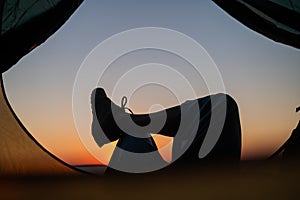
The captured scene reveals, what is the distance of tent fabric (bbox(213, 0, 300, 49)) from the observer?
136 cm

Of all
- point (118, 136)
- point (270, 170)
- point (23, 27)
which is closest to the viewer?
point (270, 170)

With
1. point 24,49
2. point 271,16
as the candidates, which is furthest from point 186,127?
point 24,49

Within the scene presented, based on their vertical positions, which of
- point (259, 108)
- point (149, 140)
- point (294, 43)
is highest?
point (294, 43)

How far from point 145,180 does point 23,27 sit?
0.75m

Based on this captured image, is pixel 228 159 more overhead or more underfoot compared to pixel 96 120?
more underfoot

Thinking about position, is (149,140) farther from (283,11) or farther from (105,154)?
(283,11)

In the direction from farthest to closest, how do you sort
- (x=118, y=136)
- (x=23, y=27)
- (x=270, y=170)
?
(x=118, y=136)
(x=23, y=27)
(x=270, y=170)

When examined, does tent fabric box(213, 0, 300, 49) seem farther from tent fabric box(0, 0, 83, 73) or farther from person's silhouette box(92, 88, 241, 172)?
tent fabric box(0, 0, 83, 73)

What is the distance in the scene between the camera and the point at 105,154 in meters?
1.52

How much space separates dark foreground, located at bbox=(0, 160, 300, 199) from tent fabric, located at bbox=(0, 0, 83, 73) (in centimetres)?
51

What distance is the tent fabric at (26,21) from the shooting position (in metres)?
1.43

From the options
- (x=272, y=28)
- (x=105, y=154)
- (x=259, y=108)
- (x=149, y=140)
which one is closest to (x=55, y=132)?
(x=105, y=154)

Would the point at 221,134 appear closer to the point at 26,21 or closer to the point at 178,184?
the point at 178,184

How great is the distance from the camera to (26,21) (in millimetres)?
1438
